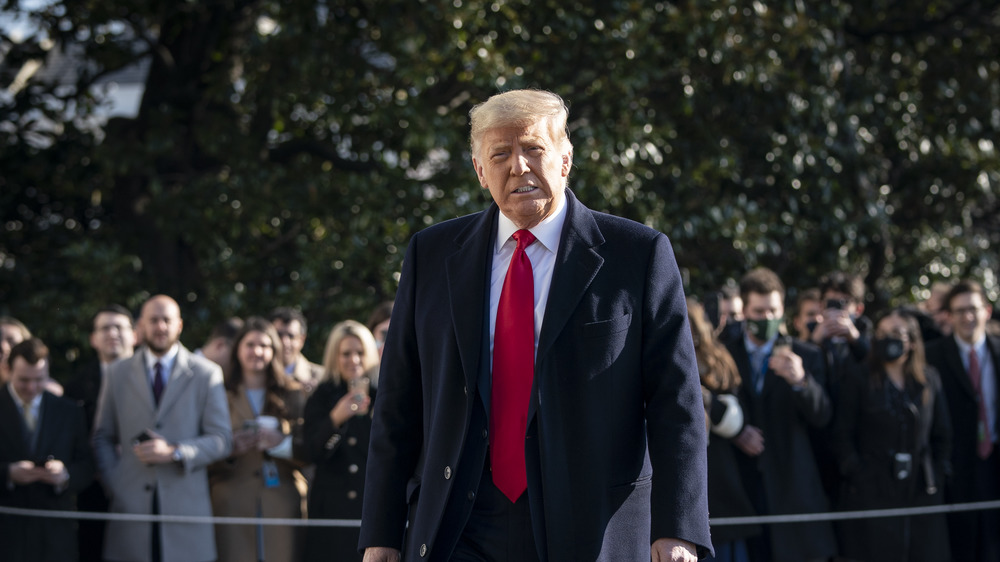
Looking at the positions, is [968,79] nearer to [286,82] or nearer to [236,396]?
[286,82]

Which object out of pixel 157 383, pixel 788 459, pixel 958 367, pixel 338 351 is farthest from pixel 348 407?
pixel 958 367

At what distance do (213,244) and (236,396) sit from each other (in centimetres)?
386

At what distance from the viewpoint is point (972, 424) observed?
721cm

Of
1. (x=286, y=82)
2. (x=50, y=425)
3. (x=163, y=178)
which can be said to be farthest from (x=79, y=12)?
(x=50, y=425)

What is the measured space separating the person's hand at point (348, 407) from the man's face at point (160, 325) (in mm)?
1070

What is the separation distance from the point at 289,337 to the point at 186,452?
136 centimetres

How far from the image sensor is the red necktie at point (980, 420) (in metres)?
7.21

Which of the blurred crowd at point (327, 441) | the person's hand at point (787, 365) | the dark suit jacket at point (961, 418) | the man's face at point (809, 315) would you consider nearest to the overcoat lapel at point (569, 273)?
the blurred crowd at point (327, 441)

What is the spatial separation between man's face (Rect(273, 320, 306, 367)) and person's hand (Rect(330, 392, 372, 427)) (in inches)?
50.3

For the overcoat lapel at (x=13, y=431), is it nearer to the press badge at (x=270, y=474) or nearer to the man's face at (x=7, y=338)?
the man's face at (x=7, y=338)

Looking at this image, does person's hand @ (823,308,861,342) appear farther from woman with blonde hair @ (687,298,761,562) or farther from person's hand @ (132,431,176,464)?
person's hand @ (132,431,176,464)

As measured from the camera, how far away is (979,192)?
1116 cm

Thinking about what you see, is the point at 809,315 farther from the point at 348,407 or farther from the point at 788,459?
the point at 348,407

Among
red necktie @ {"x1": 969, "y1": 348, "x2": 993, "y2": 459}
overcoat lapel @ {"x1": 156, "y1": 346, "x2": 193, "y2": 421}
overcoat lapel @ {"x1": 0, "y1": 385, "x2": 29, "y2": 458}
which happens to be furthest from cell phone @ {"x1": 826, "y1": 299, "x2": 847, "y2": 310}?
overcoat lapel @ {"x1": 0, "y1": 385, "x2": 29, "y2": 458}
